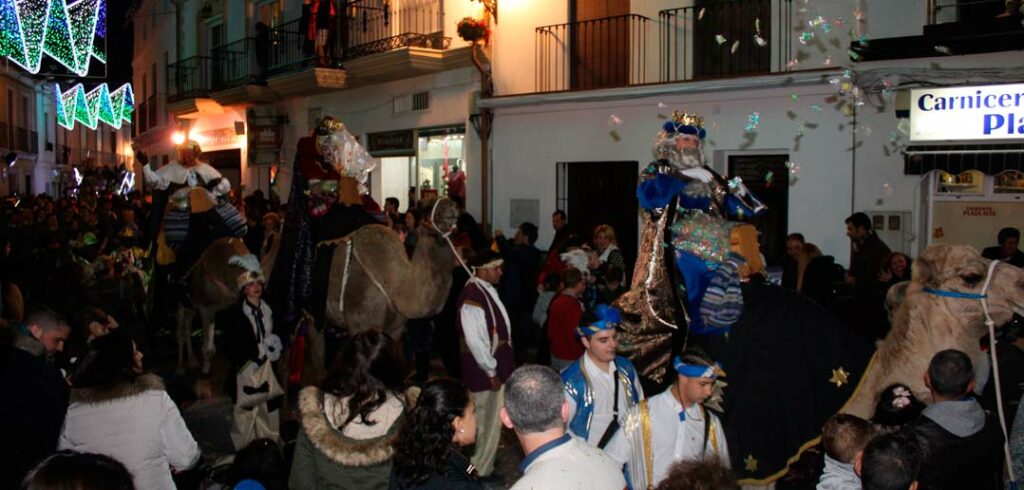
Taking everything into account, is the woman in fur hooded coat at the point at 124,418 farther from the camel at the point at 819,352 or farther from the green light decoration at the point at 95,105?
the green light decoration at the point at 95,105

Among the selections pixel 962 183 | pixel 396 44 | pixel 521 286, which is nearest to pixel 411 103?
pixel 396 44

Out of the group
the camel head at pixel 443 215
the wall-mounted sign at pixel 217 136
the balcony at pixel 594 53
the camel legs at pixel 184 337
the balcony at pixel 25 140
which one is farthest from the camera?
the balcony at pixel 25 140

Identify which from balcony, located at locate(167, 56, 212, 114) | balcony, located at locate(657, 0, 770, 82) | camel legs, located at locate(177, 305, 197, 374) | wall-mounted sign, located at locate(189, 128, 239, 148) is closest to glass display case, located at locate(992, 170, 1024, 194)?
balcony, located at locate(657, 0, 770, 82)

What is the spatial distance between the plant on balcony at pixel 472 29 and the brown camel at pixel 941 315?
12568 mm

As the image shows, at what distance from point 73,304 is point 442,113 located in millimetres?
10037

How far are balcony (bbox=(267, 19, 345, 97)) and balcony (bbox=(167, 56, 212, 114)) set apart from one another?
4301 millimetres

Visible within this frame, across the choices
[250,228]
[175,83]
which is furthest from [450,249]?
[175,83]

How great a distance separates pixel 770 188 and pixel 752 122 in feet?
3.42

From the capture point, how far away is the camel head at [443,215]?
7570mm

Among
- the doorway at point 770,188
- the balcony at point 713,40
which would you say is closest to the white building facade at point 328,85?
the balcony at point 713,40

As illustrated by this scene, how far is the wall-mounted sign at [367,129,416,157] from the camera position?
19.5m

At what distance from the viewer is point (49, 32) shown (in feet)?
45.0

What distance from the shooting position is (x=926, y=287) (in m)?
5.01

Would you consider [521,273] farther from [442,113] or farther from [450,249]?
[442,113]
